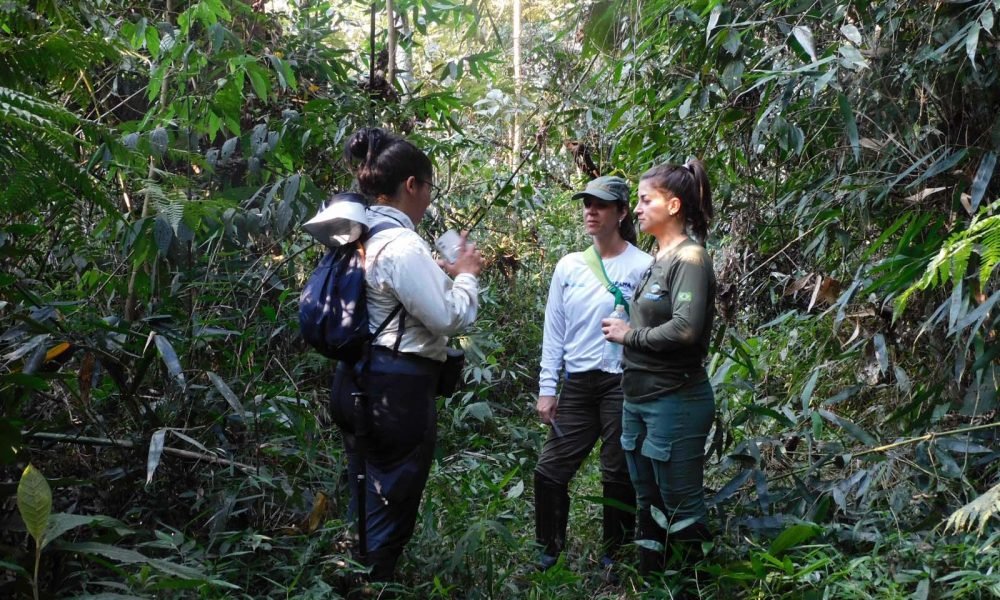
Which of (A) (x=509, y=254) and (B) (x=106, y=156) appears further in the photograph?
(A) (x=509, y=254)

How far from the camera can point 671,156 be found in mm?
4422

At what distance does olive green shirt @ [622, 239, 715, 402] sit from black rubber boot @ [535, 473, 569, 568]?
30.0 inches

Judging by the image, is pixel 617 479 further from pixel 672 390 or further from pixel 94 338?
pixel 94 338

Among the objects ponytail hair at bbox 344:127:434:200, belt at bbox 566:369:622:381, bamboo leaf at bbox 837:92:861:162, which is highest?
bamboo leaf at bbox 837:92:861:162

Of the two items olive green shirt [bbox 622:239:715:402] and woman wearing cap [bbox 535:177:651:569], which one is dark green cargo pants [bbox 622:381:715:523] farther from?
woman wearing cap [bbox 535:177:651:569]

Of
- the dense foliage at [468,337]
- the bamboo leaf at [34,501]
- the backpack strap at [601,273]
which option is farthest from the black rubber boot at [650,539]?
the bamboo leaf at [34,501]

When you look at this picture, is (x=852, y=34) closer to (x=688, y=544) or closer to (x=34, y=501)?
(x=688, y=544)

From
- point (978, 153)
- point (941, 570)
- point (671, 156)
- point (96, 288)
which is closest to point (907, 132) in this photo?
point (978, 153)

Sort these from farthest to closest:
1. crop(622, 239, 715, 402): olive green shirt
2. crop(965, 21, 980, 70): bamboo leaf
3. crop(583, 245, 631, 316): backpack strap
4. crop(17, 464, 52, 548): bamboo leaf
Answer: crop(583, 245, 631, 316): backpack strap → crop(622, 239, 715, 402): olive green shirt → crop(965, 21, 980, 70): bamboo leaf → crop(17, 464, 52, 548): bamboo leaf

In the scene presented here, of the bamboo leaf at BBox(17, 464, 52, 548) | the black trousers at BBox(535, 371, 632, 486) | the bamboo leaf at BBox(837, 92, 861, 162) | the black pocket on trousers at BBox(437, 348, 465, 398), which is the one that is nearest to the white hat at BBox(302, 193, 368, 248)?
the black pocket on trousers at BBox(437, 348, 465, 398)

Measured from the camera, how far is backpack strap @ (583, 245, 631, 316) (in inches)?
150

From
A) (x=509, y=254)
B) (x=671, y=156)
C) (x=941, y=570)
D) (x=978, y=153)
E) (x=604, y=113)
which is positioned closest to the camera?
(x=941, y=570)

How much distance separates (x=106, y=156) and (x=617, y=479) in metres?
2.51

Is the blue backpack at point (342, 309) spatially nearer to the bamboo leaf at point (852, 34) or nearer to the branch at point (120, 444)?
the branch at point (120, 444)
